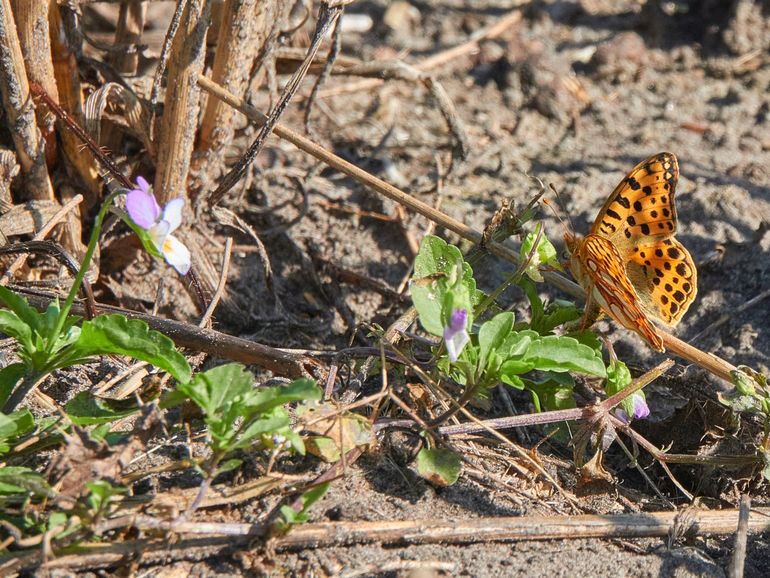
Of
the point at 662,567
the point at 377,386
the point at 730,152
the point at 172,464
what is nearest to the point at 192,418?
the point at 172,464

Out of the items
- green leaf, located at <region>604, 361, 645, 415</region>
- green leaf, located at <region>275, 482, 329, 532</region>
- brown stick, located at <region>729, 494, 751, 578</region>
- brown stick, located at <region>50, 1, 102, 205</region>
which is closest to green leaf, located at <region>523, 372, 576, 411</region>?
green leaf, located at <region>604, 361, 645, 415</region>

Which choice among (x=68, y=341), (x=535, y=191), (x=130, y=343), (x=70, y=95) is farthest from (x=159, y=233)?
(x=535, y=191)

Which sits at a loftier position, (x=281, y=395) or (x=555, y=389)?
(x=281, y=395)

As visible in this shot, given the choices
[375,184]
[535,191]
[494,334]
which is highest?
[375,184]

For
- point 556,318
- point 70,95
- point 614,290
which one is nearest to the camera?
point 614,290

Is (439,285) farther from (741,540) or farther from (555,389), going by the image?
(741,540)

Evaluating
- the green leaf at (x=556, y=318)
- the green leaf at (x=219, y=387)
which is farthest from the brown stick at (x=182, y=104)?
the green leaf at (x=556, y=318)
